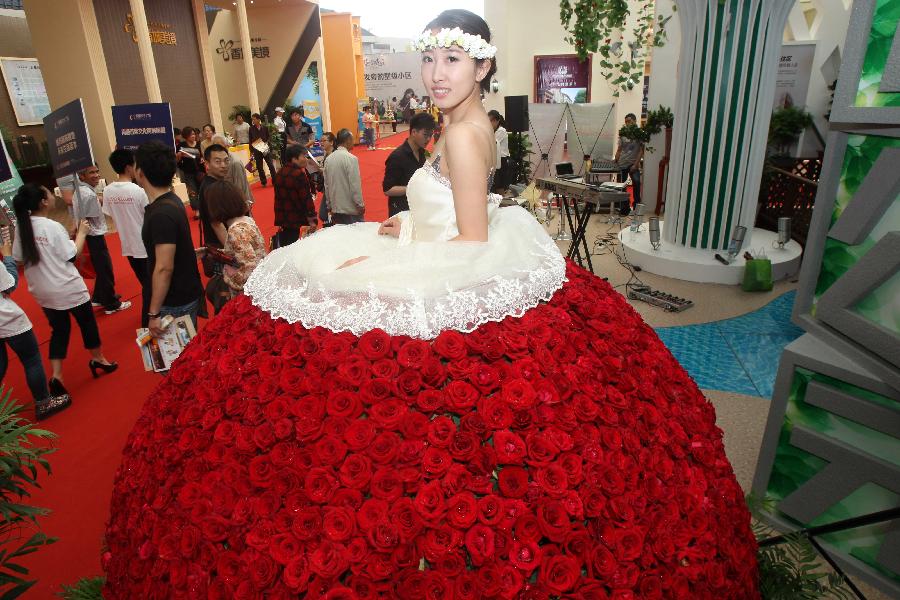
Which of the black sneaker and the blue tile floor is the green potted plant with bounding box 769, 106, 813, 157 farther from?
the black sneaker

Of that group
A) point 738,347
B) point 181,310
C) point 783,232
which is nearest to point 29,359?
point 181,310

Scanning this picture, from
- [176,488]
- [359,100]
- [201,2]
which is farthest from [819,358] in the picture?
[359,100]

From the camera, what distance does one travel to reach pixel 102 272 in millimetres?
6281

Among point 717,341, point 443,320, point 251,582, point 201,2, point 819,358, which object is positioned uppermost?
point 201,2

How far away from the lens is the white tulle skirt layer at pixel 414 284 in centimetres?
141

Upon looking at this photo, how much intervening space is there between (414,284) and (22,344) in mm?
4182

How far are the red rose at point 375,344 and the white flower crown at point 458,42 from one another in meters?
0.95

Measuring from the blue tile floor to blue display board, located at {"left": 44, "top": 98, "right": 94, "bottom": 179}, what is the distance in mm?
5709

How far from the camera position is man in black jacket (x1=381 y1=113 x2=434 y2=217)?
6.13m

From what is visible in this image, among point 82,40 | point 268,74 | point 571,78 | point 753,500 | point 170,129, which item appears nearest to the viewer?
point 753,500

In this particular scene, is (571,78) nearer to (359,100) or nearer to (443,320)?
(359,100)

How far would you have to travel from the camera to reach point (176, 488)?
1378 millimetres

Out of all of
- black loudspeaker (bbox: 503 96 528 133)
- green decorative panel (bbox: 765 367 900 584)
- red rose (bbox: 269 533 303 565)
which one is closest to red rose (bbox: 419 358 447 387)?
red rose (bbox: 269 533 303 565)

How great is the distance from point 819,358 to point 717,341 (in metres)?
2.59
